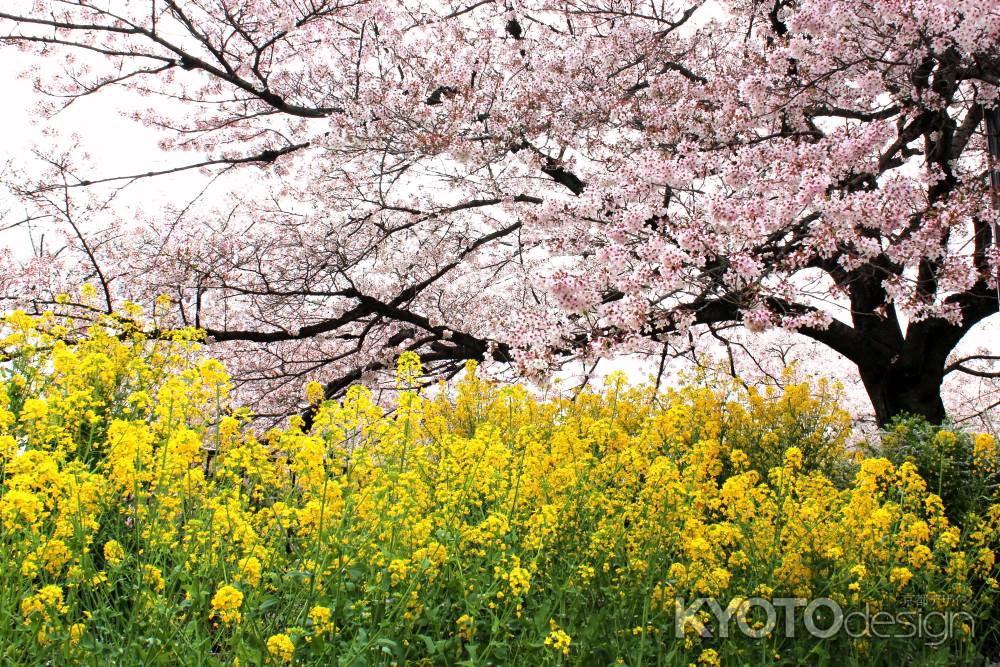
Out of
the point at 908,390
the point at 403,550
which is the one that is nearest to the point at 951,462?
the point at 908,390

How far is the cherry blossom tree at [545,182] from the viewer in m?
8.39

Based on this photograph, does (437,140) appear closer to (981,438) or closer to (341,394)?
(341,394)

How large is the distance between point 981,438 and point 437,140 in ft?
19.1

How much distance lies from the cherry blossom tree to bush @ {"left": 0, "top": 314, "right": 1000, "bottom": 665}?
3403 mm

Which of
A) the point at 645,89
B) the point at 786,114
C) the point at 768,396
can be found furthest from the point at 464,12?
the point at 768,396

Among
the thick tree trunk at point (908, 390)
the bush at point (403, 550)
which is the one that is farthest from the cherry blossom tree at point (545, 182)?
the bush at point (403, 550)

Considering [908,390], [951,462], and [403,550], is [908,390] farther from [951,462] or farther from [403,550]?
[403,550]

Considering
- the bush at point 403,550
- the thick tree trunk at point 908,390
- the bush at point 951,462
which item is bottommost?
the bush at point 403,550

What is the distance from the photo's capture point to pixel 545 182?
1137cm

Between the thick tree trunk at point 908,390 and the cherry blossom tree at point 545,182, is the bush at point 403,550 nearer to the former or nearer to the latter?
the cherry blossom tree at point 545,182

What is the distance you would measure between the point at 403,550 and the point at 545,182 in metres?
8.06

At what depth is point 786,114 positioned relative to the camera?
961 centimetres

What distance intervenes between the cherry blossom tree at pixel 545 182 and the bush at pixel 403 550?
3.40 metres

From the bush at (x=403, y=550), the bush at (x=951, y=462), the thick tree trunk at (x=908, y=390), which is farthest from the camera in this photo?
the thick tree trunk at (x=908, y=390)
